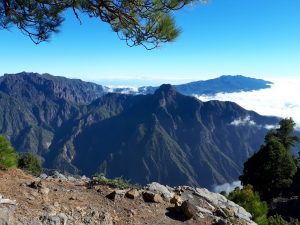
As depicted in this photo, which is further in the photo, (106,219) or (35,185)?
(35,185)

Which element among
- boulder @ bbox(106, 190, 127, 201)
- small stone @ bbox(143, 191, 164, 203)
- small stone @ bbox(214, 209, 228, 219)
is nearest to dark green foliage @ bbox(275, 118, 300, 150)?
small stone @ bbox(214, 209, 228, 219)

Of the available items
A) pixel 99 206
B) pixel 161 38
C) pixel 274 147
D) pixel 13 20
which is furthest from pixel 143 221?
pixel 274 147

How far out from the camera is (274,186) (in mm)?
56750

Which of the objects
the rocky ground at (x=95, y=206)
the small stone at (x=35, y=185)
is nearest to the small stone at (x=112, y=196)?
the rocky ground at (x=95, y=206)

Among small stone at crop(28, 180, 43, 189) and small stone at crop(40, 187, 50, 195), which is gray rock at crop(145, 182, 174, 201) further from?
small stone at crop(28, 180, 43, 189)

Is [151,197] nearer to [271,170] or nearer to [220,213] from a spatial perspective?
[220,213]

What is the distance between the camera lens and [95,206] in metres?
14.5

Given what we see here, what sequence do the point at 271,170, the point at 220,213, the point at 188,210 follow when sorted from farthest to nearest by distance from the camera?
the point at 271,170 < the point at 220,213 < the point at 188,210

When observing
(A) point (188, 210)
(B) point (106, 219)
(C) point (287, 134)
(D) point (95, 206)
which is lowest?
(C) point (287, 134)

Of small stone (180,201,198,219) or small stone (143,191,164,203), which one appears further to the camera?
small stone (143,191,164,203)

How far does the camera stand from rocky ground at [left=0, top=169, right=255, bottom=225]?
504 inches

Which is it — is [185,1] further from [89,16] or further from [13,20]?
[13,20]

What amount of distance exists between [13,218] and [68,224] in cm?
175

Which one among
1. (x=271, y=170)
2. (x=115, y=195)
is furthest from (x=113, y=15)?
(x=271, y=170)
